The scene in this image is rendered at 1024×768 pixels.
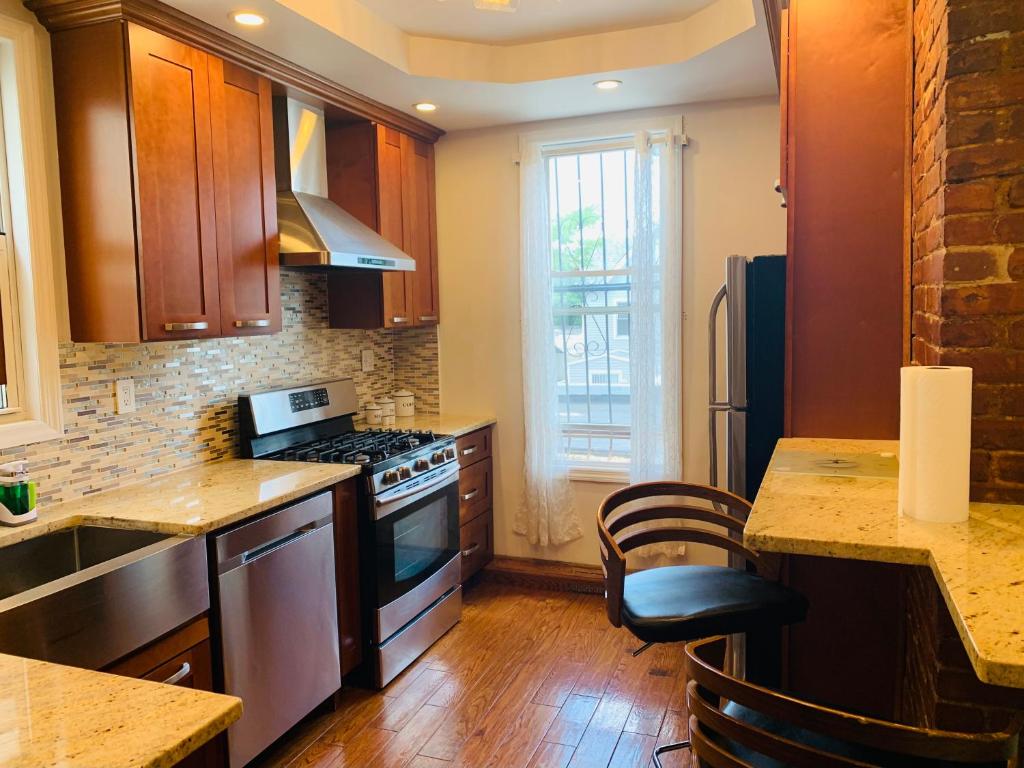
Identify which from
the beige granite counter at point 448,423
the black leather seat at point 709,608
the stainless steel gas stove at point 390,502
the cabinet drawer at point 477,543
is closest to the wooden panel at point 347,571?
the stainless steel gas stove at point 390,502

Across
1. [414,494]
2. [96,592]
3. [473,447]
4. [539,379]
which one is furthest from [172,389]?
[539,379]

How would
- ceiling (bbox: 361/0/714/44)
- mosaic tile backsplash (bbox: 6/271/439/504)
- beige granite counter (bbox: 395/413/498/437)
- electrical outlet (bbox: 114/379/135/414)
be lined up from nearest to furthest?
mosaic tile backsplash (bbox: 6/271/439/504)
electrical outlet (bbox: 114/379/135/414)
ceiling (bbox: 361/0/714/44)
beige granite counter (bbox: 395/413/498/437)

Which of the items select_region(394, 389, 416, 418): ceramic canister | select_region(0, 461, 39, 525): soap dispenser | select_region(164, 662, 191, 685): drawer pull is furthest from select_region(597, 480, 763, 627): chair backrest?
select_region(394, 389, 416, 418): ceramic canister

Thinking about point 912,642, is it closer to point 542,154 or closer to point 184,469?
point 184,469

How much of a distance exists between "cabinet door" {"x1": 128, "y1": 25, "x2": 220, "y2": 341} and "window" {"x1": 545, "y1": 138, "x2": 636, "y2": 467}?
188cm

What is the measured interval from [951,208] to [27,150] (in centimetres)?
252

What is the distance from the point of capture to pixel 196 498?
98.1 inches

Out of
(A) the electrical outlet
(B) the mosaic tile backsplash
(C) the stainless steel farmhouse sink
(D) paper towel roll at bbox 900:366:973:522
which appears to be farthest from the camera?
(A) the electrical outlet

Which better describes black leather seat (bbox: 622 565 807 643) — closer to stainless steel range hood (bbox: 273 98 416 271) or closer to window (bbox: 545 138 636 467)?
stainless steel range hood (bbox: 273 98 416 271)

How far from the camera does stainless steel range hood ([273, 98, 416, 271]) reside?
305 centimetres

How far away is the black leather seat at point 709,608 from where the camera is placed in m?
1.79

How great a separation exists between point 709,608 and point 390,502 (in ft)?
5.16

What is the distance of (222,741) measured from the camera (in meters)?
2.29

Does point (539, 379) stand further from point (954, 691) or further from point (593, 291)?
point (954, 691)
